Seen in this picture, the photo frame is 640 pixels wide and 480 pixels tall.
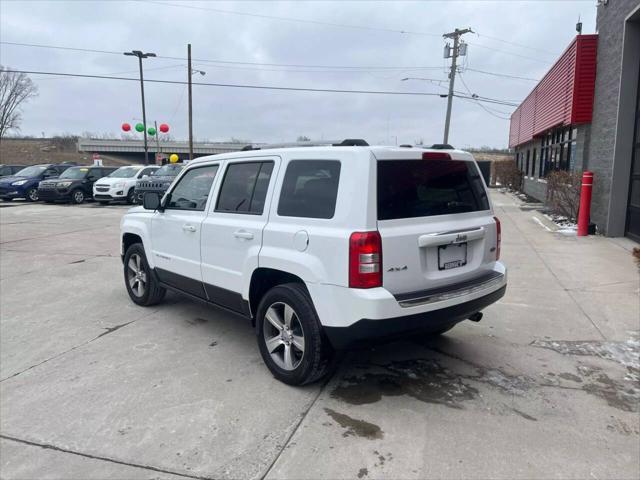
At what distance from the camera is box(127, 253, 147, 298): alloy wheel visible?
5.91 metres

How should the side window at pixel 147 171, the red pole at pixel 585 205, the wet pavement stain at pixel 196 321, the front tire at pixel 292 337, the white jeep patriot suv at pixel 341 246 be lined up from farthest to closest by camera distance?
the side window at pixel 147 171, the red pole at pixel 585 205, the wet pavement stain at pixel 196 321, the front tire at pixel 292 337, the white jeep patriot suv at pixel 341 246

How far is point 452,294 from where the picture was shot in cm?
359

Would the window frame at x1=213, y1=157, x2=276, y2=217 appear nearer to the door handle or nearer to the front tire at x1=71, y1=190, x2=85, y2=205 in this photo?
the door handle

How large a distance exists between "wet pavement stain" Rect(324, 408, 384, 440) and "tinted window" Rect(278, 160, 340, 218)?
1.39m

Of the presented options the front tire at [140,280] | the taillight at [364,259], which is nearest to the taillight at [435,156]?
the taillight at [364,259]

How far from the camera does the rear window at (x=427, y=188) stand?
337 cm

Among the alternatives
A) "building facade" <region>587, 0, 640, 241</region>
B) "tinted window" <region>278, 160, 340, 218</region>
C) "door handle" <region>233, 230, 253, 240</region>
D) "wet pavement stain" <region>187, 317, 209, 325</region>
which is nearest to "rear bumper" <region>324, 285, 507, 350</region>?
"tinted window" <region>278, 160, 340, 218</region>

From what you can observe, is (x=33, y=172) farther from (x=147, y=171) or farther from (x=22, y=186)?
(x=147, y=171)

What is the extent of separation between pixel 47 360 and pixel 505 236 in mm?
9803

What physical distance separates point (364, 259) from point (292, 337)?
100cm

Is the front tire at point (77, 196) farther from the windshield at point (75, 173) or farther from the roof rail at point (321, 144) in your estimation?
the roof rail at point (321, 144)

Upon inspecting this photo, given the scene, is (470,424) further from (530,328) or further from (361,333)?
(530,328)

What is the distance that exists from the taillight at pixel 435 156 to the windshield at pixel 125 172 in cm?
2020

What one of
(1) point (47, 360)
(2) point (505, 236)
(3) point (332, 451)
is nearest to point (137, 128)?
(2) point (505, 236)
